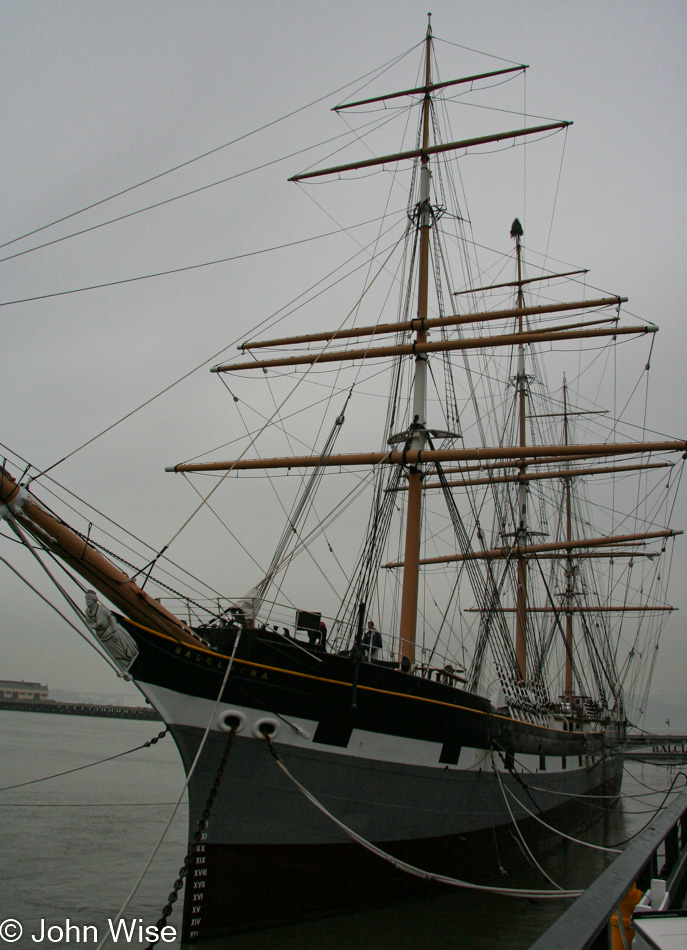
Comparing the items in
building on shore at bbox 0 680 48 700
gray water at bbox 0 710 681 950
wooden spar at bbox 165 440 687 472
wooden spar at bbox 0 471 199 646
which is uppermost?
wooden spar at bbox 165 440 687 472

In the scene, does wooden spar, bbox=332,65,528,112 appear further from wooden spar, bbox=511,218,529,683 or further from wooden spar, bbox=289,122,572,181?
wooden spar, bbox=511,218,529,683

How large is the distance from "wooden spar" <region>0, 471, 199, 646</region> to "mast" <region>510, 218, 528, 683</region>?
16.9 m

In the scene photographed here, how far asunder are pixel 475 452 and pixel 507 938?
9318 millimetres

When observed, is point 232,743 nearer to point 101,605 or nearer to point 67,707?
point 101,605

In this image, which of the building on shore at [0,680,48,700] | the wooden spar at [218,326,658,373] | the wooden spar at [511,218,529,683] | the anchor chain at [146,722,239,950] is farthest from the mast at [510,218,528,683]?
the building on shore at [0,680,48,700]

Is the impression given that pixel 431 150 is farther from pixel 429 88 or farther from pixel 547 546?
pixel 547 546

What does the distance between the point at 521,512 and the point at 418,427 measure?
12737mm

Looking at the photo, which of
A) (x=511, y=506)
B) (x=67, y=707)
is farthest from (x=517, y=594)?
(x=67, y=707)

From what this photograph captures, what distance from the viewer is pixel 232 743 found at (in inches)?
354

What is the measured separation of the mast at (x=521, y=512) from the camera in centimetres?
2558

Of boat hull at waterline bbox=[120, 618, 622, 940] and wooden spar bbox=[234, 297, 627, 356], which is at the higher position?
wooden spar bbox=[234, 297, 627, 356]

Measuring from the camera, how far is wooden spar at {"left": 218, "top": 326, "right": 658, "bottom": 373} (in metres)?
16.3

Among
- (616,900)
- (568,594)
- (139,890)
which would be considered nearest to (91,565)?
(616,900)

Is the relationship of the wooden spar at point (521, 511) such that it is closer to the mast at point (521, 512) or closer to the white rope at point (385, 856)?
the mast at point (521, 512)
